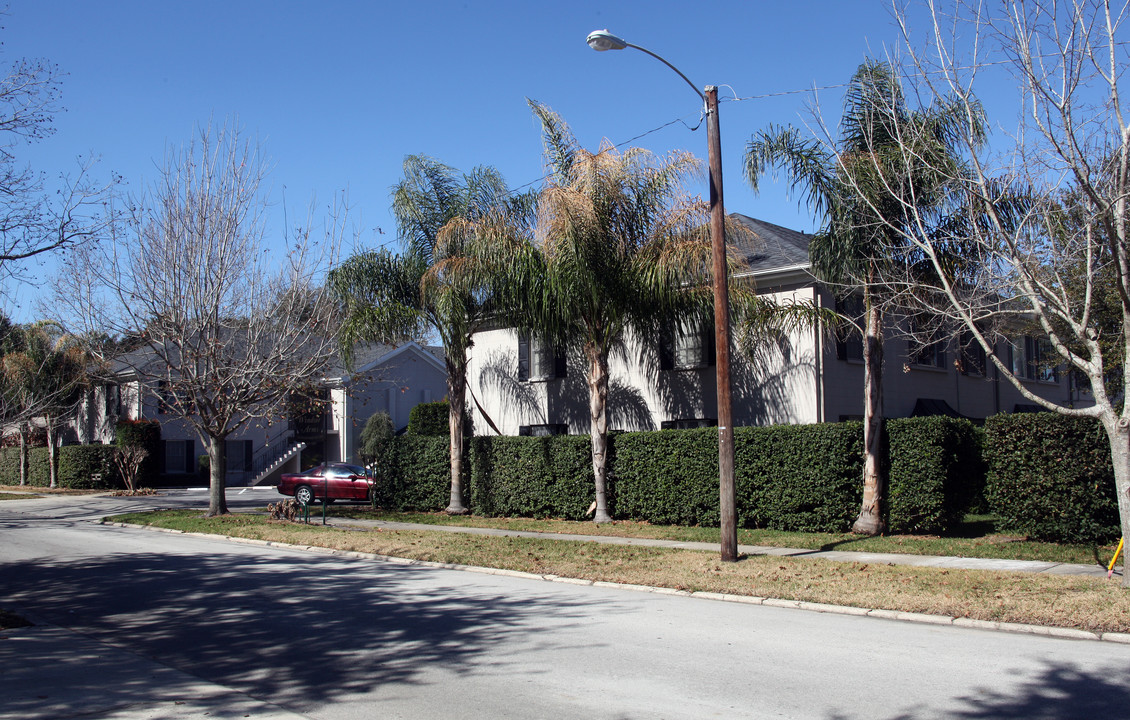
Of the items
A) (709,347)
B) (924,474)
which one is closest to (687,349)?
(709,347)

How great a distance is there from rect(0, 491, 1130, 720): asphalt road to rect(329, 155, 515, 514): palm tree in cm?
983

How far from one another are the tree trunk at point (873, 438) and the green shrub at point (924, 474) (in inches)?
7.4

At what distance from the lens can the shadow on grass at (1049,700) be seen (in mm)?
5949

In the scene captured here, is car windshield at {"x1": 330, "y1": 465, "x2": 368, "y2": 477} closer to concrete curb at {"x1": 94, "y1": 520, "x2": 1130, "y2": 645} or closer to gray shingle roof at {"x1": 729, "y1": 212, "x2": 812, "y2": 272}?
concrete curb at {"x1": 94, "y1": 520, "x2": 1130, "y2": 645}

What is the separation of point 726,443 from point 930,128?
5801 mm

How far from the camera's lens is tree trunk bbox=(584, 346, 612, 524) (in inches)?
771

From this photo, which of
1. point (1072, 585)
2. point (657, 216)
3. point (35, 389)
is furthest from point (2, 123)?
point (35, 389)

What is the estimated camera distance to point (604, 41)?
40.4ft

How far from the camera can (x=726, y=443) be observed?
13219 mm

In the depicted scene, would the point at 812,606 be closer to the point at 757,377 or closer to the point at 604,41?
the point at 604,41

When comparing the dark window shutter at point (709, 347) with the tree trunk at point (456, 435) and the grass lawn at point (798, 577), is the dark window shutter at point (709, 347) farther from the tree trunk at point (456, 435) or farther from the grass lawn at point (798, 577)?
the grass lawn at point (798, 577)

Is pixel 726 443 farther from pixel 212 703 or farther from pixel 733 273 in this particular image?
pixel 212 703

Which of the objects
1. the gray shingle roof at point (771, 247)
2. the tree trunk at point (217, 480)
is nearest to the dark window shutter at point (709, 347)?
the gray shingle roof at point (771, 247)

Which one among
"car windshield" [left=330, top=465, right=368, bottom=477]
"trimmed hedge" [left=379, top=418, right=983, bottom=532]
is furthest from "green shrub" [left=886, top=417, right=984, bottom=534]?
"car windshield" [left=330, top=465, right=368, bottom=477]
